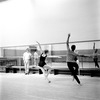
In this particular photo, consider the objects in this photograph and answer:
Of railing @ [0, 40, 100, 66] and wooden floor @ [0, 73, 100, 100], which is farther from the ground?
railing @ [0, 40, 100, 66]

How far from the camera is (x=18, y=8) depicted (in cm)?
1183

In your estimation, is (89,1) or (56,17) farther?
(56,17)

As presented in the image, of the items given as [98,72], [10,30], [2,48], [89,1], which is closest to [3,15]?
[10,30]

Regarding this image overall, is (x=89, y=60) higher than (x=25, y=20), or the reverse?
(x=25, y=20)

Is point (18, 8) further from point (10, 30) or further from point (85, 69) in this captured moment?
point (85, 69)

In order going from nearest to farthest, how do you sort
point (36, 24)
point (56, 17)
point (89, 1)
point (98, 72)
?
point (98, 72)
point (89, 1)
point (56, 17)
point (36, 24)

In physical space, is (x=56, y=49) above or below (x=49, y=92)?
above

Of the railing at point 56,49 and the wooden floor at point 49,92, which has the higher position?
the railing at point 56,49

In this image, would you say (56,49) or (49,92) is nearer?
(49,92)

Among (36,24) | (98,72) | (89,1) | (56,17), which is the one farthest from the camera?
(36,24)

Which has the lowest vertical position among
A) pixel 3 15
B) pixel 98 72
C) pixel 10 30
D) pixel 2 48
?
pixel 98 72

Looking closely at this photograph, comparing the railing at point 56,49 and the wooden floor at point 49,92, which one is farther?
the railing at point 56,49

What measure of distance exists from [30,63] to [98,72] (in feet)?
12.9

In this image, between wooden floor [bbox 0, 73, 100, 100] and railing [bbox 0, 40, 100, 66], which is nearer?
wooden floor [bbox 0, 73, 100, 100]
